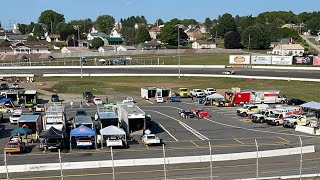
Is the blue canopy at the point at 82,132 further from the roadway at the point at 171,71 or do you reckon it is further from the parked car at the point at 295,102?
the roadway at the point at 171,71

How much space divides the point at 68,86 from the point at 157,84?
1673 cm

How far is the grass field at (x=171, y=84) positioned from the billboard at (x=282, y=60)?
25.3 meters

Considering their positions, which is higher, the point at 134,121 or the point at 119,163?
the point at 134,121

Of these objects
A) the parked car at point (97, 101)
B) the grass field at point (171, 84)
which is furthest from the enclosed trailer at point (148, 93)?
the parked car at point (97, 101)

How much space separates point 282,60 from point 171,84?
38278 mm

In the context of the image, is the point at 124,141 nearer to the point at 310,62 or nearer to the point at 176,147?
the point at 176,147

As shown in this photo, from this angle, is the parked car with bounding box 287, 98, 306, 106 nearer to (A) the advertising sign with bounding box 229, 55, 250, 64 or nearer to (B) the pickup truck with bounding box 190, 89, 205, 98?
(B) the pickup truck with bounding box 190, 89, 205, 98

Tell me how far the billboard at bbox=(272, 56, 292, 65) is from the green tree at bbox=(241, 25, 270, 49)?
49.7 metres

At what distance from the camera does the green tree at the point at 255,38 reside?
156200mm

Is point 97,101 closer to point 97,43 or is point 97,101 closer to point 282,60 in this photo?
point 282,60

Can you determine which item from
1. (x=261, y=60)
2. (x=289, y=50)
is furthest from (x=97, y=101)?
(x=289, y=50)

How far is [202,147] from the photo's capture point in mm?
35469

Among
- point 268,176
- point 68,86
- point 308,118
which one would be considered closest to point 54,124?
point 268,176

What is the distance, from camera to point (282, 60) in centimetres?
10631
